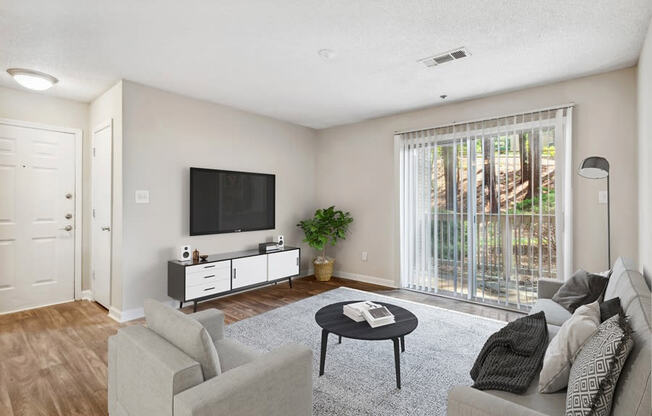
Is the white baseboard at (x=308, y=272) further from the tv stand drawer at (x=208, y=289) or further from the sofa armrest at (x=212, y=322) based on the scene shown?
the sofa armrest at (x=212, y=322)

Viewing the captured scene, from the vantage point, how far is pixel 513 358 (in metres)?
1.64

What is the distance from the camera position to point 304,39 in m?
2.63

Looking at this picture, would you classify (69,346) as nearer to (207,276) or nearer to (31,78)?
(207,276)

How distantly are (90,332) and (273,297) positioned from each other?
193cm

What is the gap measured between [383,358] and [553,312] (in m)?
1.27

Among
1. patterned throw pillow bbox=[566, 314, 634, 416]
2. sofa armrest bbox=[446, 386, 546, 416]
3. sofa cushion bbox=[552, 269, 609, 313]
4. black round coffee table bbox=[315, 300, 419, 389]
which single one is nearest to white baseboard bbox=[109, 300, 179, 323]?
black round coffee table bbox=[315, 300, 419, 389]

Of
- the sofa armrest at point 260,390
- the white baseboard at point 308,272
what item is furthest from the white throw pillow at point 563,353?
the white baseboard at point 308,272

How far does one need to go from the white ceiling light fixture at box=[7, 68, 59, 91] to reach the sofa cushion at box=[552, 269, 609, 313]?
4.99 meters

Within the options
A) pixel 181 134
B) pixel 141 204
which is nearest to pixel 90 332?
pixel 141 204

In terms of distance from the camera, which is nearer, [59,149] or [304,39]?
[304,39]

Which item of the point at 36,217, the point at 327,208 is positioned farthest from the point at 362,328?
the point at 36,217

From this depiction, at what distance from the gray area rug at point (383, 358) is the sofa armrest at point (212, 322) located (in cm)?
72

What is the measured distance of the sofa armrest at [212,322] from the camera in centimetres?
198

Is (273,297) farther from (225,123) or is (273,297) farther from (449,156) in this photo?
(449,156)
